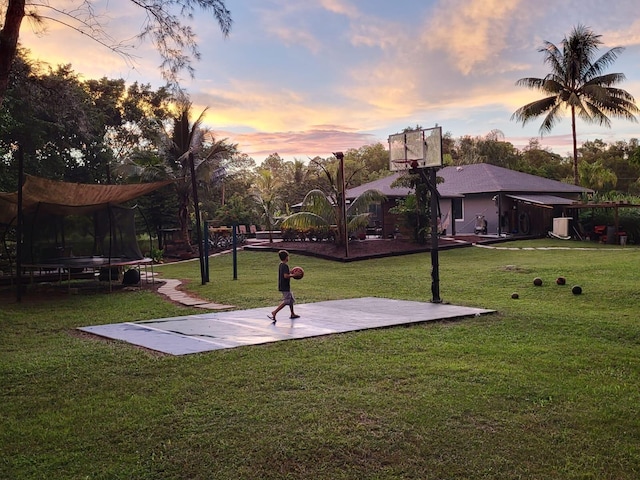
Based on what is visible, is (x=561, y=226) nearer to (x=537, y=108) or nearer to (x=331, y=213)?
(x=537, y=108)

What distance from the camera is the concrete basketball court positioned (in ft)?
22.1

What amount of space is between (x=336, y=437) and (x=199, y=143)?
807 inches

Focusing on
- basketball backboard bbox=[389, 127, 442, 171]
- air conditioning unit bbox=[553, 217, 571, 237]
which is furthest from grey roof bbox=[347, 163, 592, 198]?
basketball backboard bbox=[389, 127, 442, 171]

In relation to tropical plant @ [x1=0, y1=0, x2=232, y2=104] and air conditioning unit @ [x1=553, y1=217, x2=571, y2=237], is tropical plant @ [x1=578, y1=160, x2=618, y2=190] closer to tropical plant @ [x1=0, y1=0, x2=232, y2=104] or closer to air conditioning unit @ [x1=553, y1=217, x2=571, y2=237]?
air conditioning unit @ [x1=553, y1=217, x2=571, y2=237]

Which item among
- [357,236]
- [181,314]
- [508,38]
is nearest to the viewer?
[181,314]

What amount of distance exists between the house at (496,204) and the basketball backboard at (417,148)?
14913 millimetres

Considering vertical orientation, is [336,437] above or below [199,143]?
below

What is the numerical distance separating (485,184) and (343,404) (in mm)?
25382

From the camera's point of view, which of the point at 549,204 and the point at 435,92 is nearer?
the point at 435,92

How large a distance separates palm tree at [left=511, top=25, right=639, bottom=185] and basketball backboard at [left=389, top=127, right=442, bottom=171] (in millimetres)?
23333

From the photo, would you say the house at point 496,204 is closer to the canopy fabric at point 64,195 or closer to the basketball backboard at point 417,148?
the basketball backboard at point 417,148

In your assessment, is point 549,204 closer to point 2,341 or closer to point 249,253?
point 249,253

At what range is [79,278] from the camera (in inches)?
565

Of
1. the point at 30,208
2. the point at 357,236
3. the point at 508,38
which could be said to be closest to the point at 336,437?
the point at 30,208
